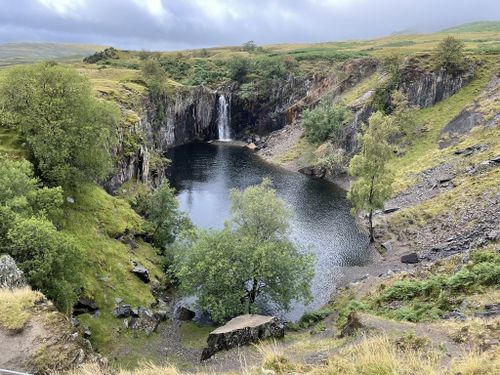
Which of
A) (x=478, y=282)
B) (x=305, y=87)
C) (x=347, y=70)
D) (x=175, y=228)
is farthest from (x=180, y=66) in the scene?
(x=478, y=282)

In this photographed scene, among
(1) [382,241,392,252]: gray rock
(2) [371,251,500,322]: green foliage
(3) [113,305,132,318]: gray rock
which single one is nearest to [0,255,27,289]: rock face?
(3) [113,305,132,318]: gray rock

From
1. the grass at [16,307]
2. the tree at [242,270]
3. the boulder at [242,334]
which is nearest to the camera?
the grass at [16,307]

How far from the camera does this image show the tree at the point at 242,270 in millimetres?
37469

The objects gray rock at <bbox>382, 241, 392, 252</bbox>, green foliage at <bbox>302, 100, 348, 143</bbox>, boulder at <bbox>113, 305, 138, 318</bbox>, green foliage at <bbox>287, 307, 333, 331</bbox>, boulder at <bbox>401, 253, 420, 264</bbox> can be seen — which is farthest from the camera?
green foliage at <bbox>302, 100, 348, 143</bbox>

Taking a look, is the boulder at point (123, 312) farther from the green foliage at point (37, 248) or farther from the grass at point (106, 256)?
the green foliage at point (37, 248)

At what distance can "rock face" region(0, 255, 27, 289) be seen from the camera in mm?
25172

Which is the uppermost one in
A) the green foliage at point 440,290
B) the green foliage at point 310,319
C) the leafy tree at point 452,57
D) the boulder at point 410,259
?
the leafy tree at point 452,57

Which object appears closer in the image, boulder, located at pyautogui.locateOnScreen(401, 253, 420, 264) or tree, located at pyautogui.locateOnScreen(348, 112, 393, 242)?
boulder, located at pyautogui.locateOnScreen(401, 253, 420, 264)

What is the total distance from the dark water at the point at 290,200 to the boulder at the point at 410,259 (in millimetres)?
4959

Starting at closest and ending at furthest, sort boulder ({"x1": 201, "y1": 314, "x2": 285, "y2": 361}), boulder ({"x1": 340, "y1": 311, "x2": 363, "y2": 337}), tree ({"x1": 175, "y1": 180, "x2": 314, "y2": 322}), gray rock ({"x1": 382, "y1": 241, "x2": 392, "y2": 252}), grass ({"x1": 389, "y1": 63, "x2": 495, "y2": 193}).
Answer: boulder ({"x1": 340, "y1": 311, "x2": 363, "y2": 337}), boulder ({"x1": 201, "y1": 314, "x2": 285, "y2": 361}), tree ({"x1": 175, "y1": 180, "x2": 314, "y2": 322}), gray rock ({"x1": 382, "y1": 241, "x2": 392, "y2": 252}), grass ({"x1": 389, "y1": 63, "x2": 495, "y2": 193})

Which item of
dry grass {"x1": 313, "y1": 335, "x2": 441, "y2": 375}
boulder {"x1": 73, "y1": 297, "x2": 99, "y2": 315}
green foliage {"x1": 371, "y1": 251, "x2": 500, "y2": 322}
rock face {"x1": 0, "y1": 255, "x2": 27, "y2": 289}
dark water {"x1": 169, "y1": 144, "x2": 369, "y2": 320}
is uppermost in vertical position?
dry grass {"x1": 313, "y1": 335, "x2": 441, "y2": 375}

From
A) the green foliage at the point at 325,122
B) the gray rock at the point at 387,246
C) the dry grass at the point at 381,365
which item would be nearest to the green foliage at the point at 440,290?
the dry grass at the point at 381,365

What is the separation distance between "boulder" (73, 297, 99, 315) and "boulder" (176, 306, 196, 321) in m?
7.67

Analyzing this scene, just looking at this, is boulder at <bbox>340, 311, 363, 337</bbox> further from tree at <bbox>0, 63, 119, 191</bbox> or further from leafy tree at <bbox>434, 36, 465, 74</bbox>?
leafy tree at <bbox>434, 36, 465, 74</bbox>
